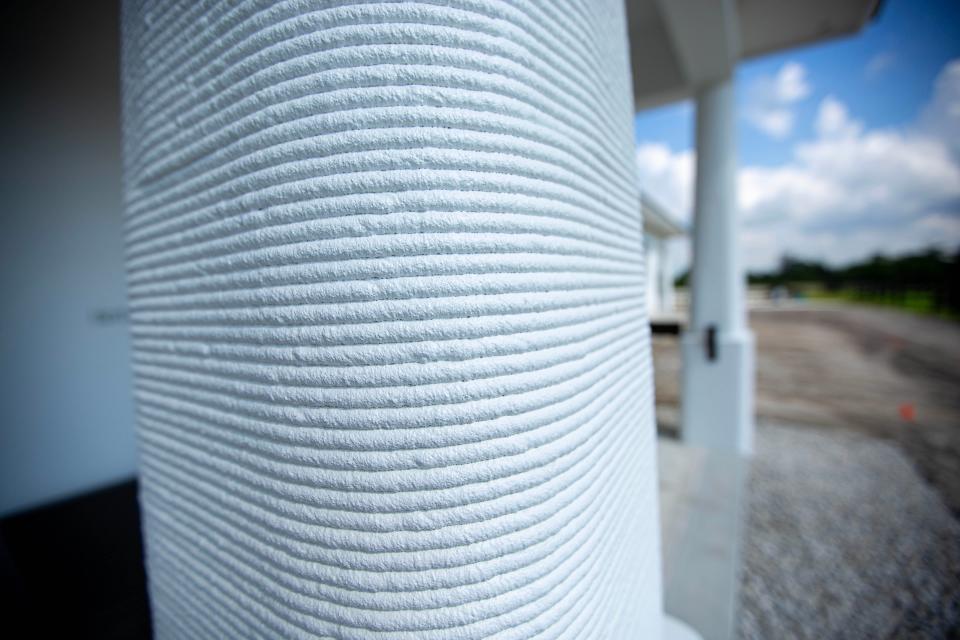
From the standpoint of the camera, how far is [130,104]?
992 millimetres

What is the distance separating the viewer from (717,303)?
10.7 feet

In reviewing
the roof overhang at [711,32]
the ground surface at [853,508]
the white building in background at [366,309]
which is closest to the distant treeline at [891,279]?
the ground surface at [853,508]

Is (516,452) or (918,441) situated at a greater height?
(516,452)

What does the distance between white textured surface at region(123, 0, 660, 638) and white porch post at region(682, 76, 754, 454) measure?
3.03m

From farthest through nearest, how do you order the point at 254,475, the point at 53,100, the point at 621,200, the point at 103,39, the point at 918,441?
the point at 918,441 < the point at 103,39 < the point at 53,100 < the point at 621,200 < the point at 254,475

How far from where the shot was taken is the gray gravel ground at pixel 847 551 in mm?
1809

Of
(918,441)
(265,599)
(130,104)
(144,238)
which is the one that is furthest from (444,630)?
(918,441)

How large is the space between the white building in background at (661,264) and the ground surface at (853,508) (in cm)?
685

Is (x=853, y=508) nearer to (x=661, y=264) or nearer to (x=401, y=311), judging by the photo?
(x=401, y=311)

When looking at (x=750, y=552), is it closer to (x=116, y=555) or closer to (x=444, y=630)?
(x=444, y=630)

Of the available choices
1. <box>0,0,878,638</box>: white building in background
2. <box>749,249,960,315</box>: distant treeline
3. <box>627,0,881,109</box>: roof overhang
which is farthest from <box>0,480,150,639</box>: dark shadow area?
<box>749,249,960,315</box>: distant treeline

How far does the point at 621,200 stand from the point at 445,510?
2.63 feet

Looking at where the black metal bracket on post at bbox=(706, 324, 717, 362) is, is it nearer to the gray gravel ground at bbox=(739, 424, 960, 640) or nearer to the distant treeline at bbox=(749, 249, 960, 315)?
the gray gravel ground at bbox=(739, 424, 960, 640)

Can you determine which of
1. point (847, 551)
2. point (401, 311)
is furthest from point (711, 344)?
point (401, 311)
